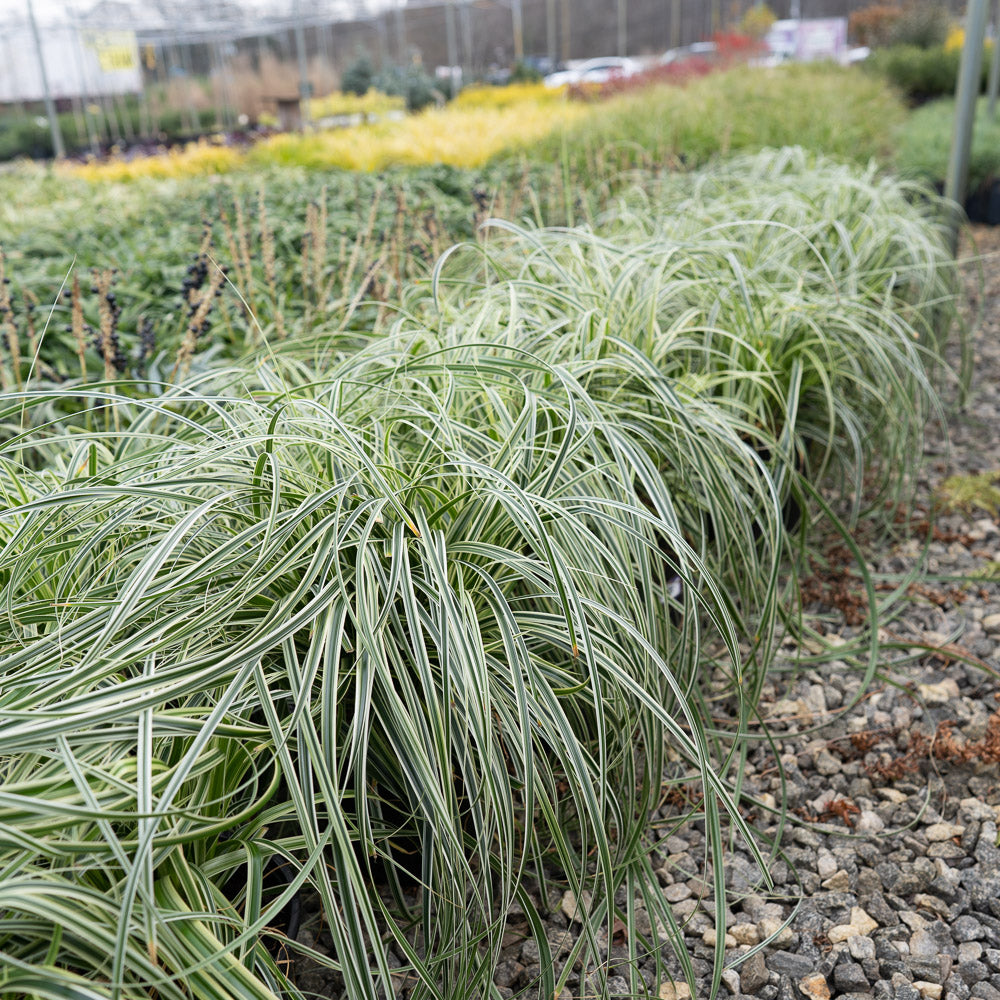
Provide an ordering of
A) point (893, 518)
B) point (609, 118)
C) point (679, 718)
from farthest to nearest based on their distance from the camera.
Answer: point (609, 118) < point (893, 518) < point (679, 718)

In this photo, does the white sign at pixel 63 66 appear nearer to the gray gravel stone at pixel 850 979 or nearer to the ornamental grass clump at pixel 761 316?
the ornamental grass clump at pixel 761 316

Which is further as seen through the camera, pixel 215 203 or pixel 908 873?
pixel 215 203

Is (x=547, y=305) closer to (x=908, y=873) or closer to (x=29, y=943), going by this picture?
(x=908, y=873)

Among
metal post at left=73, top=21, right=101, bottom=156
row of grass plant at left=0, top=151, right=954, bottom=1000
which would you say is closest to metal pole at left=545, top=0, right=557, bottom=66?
metal post at left=73, top=21, right=101, bottom=156

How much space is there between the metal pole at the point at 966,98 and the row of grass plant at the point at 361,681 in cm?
303

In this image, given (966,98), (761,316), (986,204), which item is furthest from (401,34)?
(761,316)

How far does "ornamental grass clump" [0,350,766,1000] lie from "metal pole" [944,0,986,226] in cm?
333

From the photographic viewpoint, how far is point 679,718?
5.28 ft

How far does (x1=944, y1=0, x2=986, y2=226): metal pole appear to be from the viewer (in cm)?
371

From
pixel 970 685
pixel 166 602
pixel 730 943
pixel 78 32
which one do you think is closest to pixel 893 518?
pixel 970 685

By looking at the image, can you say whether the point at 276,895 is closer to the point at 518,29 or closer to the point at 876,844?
the point at 876,844

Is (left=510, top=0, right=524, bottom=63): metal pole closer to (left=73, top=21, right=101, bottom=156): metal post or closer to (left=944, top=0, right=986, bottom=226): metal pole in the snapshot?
(left=73, top=21, right=101, bottom=156): metal post

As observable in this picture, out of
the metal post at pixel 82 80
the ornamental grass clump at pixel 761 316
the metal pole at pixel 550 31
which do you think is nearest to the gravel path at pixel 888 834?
the ornamental grass clump at pixel 761 316

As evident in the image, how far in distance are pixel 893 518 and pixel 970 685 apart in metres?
0.68
